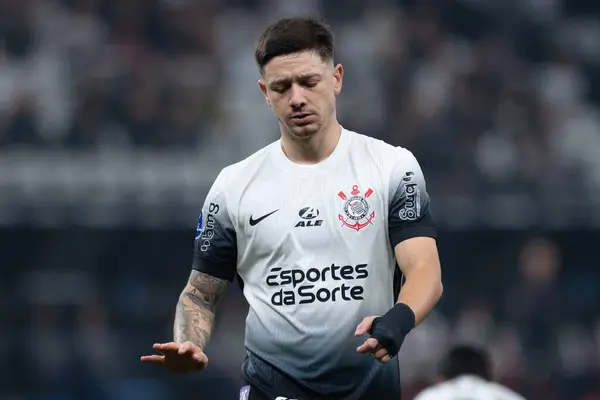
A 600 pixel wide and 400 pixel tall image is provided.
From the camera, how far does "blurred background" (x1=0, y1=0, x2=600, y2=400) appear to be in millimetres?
13203

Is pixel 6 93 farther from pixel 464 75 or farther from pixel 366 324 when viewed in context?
pixel 366 324

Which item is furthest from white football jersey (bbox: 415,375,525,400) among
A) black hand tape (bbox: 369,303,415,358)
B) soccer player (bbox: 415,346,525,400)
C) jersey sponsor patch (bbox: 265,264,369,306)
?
black hand tape (bbox: 369,303,415,358)

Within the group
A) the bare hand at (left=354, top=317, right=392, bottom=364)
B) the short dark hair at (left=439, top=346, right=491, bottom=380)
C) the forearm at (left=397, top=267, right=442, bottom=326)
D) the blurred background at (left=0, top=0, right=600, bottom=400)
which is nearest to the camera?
the bare hand at (left=354, top=317, right=392, bottom=364)

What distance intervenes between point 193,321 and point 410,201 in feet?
3.28

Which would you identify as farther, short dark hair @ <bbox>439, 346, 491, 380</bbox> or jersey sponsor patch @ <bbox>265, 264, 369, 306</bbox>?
short dark hair @ <bbox>439, 346, 491, 380</bbox>

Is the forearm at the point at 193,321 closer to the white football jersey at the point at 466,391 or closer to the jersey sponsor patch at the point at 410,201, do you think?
the jersey sponsor patch at the point at 410,201

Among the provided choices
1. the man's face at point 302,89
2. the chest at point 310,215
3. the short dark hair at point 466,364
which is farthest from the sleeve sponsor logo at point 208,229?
the short dark hair at point 466,364

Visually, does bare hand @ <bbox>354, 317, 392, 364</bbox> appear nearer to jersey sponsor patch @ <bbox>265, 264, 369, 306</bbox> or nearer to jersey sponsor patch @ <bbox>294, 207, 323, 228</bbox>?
jersey sponsor patch @ <bbox>265, 264, 369, 306</bbox>

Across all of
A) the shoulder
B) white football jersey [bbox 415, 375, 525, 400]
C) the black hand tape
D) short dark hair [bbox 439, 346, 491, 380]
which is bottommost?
white football jersey [bbox 415, 375, 525, 400]

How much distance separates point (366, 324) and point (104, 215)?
9.22 meters

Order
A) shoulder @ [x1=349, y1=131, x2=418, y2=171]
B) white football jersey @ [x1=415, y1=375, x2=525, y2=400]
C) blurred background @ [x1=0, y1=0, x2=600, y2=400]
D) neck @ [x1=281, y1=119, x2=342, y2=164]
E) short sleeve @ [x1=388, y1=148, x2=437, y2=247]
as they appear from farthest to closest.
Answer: blurred background @ [x1=0, y1=0, x2=600, y2=400]
white football jersey @ [x1=415, y1=375, x2=525, y2=400]
neck @ [x1=281, y1=119, x2=342, y2=164]
shoulder @ [x1=349, y1=131, x2=418, y2=171]
short sleeve @ [x1=388, y1=148, x2=437, y2=247]

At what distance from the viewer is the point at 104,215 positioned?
13555 millimetres

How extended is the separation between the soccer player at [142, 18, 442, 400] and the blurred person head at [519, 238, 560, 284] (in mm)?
8118

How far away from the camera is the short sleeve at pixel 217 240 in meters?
5.41
